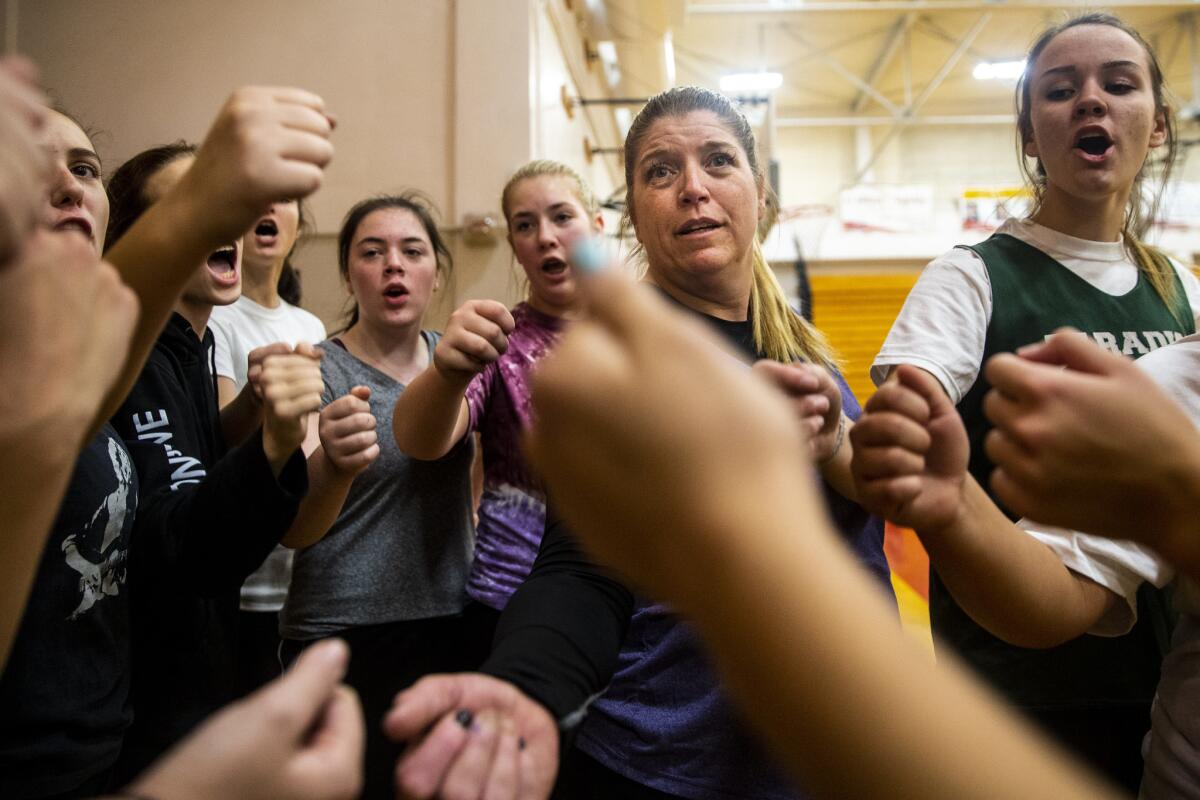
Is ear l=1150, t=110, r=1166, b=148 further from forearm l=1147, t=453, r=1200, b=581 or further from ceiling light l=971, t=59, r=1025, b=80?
ceiling light l=971, t=59, r=1025, b=80

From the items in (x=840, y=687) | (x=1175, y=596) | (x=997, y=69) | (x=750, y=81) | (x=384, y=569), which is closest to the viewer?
(x=840, y=687)

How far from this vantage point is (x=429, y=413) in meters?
1.22

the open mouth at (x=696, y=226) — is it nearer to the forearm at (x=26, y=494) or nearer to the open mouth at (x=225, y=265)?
the forearm at (x=26, y=494)

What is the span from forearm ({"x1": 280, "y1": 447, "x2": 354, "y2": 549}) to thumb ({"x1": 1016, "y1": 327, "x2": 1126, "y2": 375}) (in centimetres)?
101

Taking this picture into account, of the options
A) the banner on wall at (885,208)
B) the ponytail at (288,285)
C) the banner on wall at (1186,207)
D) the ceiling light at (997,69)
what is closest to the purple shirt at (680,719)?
the ponytail at (288,285)

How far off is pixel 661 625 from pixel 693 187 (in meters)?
0.64

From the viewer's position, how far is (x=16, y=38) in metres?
3.67

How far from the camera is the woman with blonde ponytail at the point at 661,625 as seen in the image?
65 cm

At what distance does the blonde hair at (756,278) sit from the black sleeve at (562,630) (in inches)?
17.3

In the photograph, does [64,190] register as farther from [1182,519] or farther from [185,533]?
[1182,519]

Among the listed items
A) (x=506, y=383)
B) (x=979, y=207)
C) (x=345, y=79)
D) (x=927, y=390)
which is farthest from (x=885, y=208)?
(x=927, y=390)

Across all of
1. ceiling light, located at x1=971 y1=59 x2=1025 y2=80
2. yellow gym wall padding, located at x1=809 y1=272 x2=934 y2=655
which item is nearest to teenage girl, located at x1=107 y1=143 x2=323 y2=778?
yellow gym wall padding, located at x1=809 y1=272 x2=934 y2=655

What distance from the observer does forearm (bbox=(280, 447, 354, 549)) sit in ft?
4.24

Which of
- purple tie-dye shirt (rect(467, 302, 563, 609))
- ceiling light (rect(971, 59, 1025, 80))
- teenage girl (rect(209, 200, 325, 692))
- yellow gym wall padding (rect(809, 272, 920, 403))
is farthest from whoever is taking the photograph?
ceiling light (rect(971, 59, 1025, 80))
